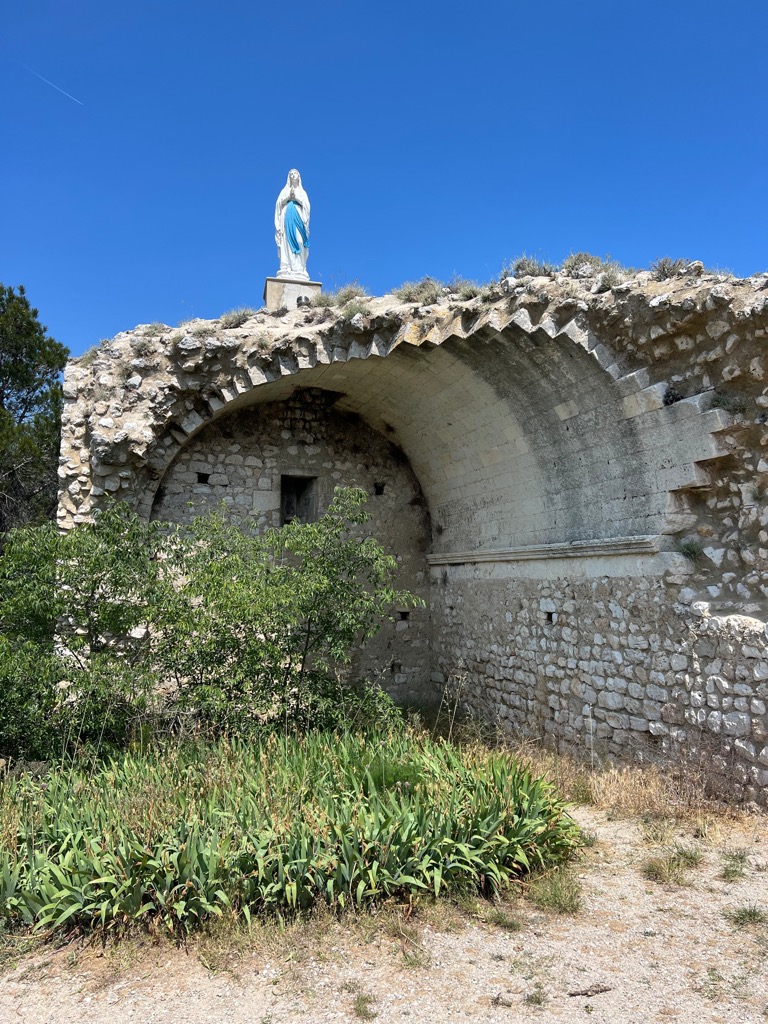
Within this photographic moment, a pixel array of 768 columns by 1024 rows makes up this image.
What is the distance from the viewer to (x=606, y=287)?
7.07 metres

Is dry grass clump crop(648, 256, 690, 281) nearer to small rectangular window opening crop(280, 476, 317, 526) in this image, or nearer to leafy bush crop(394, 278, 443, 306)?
leafy bush crop(394, 278, 443, 306)

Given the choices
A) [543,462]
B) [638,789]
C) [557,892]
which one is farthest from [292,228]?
[557,892]

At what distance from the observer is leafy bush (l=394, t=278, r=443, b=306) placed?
8.42 m

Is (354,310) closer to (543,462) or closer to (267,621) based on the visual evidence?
(543,462)

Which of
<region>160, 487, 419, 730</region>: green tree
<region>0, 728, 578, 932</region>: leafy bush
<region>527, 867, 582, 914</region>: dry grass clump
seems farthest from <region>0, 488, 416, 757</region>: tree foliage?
<region>527, 867, 582, 914</region>: dry grass clump

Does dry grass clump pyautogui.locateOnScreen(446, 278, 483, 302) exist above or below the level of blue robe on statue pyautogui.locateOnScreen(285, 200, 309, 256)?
below

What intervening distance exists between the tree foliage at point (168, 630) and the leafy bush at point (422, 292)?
3.01m

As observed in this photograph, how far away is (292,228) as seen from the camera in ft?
35.8

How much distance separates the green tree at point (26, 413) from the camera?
500 inches

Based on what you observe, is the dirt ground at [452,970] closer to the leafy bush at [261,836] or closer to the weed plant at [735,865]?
the weed plant at [735,865]

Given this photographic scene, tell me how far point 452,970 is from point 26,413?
13.8 m

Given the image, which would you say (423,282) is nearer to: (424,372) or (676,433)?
(424,372)

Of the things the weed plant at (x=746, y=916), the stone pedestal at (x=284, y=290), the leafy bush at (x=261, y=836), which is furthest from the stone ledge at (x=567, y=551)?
the stone pedestal at (x=284, y=290)

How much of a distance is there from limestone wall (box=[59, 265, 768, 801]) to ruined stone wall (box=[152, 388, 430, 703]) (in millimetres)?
37
